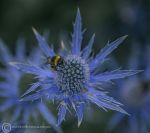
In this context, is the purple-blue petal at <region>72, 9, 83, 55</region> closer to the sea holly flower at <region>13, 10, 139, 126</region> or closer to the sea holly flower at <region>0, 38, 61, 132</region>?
the sea holly flower at <region>13, 10, 139, 126</region>

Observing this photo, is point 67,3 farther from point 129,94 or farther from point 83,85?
point 83,85

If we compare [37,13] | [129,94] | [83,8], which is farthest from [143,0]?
[129,94]

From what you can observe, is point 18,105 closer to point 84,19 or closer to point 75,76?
point 75,76

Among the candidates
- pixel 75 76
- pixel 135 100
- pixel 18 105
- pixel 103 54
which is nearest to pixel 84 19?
pixel 135 100

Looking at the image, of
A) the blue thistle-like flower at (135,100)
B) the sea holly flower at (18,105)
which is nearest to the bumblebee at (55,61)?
the sea holly flower at (18,105)

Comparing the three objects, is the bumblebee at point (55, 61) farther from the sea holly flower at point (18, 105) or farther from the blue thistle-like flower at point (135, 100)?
the blue thistle-like flower at point (135, 100)
